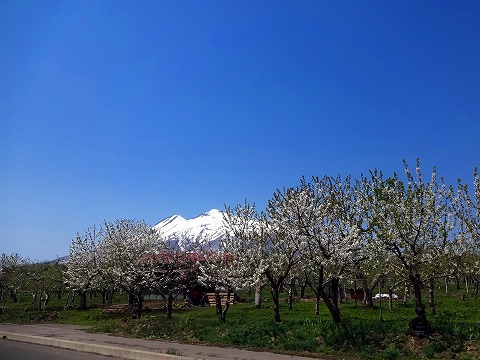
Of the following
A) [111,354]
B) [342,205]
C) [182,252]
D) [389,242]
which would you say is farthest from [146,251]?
[389,242]

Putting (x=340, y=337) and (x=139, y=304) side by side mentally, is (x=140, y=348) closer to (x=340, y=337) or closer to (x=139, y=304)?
(x=340, y=337)

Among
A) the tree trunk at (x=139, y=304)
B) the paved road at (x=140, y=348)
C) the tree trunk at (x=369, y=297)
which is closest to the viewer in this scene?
the paved road at (x=140, y=348)

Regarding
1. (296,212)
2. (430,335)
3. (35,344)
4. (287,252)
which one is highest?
(296,212)

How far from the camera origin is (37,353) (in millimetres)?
16500

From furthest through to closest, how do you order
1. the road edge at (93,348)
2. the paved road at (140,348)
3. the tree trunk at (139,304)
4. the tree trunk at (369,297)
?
the tree trunk at (369,297) → the tree trunk at (139,304) → the road edge at (93,348) → the paved road at (140,348)

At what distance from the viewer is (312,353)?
1395cm

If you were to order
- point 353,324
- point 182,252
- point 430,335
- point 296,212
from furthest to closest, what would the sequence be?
point 182,252
point 296,212
point 353,324
point 430,335

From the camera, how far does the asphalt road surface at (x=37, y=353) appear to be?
15.2 meters

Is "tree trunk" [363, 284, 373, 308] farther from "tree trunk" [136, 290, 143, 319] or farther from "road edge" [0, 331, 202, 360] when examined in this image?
"road edge" [0, 331, 202, 360]

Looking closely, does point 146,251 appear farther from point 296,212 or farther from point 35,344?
point 296,212

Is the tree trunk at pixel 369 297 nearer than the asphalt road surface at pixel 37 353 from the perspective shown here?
No

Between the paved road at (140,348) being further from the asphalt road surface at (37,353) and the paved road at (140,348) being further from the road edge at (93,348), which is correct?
the asphalt road surface at (37,353)

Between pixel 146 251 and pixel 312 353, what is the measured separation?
18110 mm

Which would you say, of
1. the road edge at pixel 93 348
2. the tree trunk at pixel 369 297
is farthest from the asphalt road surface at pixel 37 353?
the tree trunk at pixel 369 297
